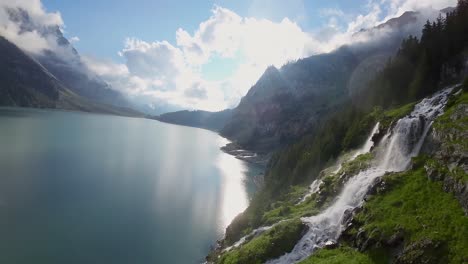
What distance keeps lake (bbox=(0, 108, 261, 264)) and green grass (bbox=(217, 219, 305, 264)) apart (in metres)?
26.8

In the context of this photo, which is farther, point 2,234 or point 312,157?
point 312,157

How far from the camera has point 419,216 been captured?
1280 inches

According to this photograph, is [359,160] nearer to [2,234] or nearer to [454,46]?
[454,46]

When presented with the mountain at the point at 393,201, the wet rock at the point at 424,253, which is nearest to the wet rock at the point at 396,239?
the mountain at the point at 393,201

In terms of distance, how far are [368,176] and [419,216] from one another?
17793mm

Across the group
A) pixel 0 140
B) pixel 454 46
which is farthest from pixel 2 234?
pixel 0 140

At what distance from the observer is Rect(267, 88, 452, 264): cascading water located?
40.1m

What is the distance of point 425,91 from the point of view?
259ft

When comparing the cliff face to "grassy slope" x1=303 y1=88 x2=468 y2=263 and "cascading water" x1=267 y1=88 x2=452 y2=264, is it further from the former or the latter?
"cascading water" x1=267 y1=88 x2=452 y2=264

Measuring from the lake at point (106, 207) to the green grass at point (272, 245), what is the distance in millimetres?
26791

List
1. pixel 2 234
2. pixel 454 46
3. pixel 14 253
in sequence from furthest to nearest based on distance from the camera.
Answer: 1. pixel 454 46
2. pixel 2 234
3. pixel 14 253

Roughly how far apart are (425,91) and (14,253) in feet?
302

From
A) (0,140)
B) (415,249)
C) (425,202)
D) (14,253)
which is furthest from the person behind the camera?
(0,140)

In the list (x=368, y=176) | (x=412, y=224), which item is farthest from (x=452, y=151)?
(x=368, y=176)
